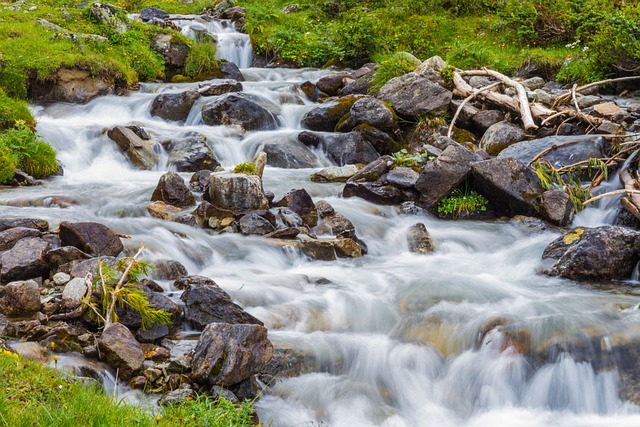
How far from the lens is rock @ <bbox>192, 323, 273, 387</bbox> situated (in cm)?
533

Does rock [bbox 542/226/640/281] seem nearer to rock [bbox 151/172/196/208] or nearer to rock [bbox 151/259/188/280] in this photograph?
rock [bbox 151/259/188/280]

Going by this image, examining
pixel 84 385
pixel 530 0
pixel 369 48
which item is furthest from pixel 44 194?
pixel 530 0

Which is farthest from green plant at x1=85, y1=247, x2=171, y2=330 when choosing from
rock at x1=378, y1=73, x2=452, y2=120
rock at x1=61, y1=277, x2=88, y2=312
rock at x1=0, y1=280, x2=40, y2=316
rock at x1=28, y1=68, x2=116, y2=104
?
rock at x1=28, y1=68, x2=116, y2=104

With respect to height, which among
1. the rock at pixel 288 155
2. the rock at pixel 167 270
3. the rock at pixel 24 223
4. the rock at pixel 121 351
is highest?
the rock at pixel 121 351

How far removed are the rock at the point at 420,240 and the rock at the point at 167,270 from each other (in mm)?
3830

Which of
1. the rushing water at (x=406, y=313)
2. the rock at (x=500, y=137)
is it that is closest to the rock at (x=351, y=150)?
the rushing water at (x=406, y=313)

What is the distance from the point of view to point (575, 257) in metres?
8.32

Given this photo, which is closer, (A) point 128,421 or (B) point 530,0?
(A) point 128,421

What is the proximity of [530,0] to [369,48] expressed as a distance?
597 centimetres

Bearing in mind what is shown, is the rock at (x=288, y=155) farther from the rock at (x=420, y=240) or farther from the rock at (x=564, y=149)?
the rock at (x=420, y=240)

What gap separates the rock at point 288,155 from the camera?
14.3 m

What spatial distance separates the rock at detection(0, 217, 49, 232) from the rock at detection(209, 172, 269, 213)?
2.74 meters

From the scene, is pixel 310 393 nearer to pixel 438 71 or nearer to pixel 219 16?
pixel 438 71

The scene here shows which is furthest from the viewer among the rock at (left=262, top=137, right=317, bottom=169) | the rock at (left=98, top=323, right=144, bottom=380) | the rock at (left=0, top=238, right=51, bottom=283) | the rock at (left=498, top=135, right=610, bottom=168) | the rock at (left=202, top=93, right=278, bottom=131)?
the rock at (left=202, top=93, right=278, bottom=131)
